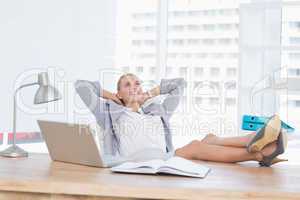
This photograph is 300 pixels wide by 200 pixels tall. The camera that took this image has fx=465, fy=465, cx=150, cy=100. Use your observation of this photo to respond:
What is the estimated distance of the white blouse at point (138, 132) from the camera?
2682 mm

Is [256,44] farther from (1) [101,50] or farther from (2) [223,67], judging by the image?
(1) [101,50]

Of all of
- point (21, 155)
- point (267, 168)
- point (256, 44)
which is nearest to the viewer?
point (267, 168)

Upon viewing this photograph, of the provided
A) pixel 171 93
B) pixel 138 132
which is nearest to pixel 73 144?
pixel 138 132

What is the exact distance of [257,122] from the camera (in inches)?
95.5

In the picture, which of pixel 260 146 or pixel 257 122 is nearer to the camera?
pixel 260 146

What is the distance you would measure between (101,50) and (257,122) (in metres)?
2.10

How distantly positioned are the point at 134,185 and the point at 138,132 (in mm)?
1354

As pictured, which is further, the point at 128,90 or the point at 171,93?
the point at 171,93

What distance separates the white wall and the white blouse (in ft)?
4.26

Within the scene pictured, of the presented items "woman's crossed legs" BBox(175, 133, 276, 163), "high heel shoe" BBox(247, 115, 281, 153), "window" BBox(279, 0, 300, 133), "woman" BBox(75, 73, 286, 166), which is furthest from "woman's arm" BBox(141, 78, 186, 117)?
"window" BBox(279, 0, 300, 133)

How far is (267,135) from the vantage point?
1865 millimetres

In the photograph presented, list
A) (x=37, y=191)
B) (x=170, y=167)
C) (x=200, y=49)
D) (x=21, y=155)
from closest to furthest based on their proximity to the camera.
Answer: (x=37, y=191), (x=170, y=167), (x=21, y=155), (x=200, y=49)

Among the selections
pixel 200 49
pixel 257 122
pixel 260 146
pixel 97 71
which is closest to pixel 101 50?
pixel 97 71

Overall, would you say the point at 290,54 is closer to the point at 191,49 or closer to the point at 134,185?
the point at 191,49
